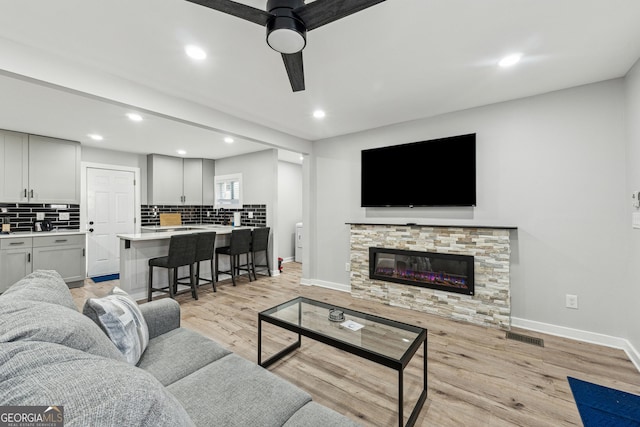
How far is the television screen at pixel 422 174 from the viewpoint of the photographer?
10.9 ft

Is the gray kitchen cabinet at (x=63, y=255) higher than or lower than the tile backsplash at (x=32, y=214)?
lower

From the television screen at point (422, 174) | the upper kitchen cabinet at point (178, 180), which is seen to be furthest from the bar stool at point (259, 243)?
the upper kitchen cabinet at point (178, 180)

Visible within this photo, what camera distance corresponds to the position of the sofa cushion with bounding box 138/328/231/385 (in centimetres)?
143

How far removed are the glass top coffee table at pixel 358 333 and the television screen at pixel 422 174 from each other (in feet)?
6.43

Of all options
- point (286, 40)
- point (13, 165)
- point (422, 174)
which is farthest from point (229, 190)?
point (286, 40)

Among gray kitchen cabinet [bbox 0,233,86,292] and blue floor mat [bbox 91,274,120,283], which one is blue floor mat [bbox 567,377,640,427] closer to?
gray kitchen cabinet [bbox 0,233,86,292]

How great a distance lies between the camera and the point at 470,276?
3.18 metres

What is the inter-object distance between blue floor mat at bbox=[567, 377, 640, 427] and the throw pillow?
263 centimetres

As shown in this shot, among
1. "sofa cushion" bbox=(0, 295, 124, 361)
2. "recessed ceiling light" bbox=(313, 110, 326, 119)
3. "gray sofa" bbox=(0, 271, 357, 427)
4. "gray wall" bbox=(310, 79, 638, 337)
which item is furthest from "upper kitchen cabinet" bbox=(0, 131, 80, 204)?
"gray wall" bbox=(310, 79, 638, 337)

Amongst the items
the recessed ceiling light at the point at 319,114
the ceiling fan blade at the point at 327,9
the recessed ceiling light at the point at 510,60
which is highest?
the recessed ceiling light at the point at 510,60

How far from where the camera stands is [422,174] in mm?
3621

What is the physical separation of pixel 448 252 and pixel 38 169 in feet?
20.4

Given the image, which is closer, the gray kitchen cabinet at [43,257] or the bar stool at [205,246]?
the gray kitchen cabinet at [43,257]

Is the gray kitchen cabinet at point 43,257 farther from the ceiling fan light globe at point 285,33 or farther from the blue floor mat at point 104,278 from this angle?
the ceiling fan light globe at point 285,33
